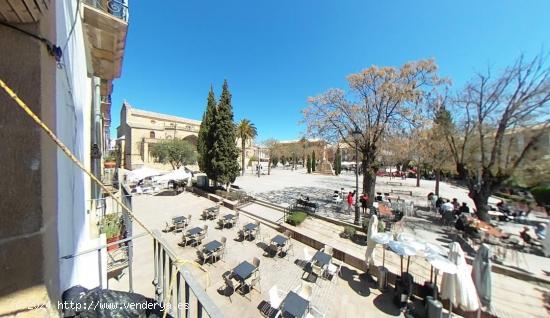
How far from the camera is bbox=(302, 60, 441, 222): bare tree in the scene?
13305 mm

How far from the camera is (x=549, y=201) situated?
19.7 meters

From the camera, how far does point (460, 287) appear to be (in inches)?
225

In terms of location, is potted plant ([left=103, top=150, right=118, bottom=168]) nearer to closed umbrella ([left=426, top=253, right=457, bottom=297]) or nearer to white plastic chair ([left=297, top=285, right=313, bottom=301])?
white plastic chair ([left=297, top=285, right=313, bottom=301])

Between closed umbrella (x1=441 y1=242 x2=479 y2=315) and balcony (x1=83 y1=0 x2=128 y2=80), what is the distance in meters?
10.3

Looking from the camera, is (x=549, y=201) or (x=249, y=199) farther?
(x=549, y=201)

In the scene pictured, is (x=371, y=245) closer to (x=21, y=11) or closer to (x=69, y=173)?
(x=69, y=173)

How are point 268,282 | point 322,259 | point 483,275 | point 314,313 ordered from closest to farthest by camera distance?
point 314,313 → point 483,275 → point 268,282 → point 322,259

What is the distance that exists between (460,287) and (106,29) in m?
11.1

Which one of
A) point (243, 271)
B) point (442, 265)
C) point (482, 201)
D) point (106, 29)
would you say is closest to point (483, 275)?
point (442, 265)

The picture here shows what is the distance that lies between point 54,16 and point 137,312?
306 cm

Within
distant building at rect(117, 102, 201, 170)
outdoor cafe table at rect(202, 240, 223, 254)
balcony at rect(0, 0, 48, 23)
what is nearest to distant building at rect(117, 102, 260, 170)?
distant building at rect(117, 102, 201, 170)

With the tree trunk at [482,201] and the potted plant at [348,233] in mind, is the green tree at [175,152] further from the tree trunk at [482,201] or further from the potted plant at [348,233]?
the tree trunk at [482,201]

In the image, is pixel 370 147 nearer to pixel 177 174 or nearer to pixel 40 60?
pixel 40 60

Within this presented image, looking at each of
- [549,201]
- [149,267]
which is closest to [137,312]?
[149,267]
